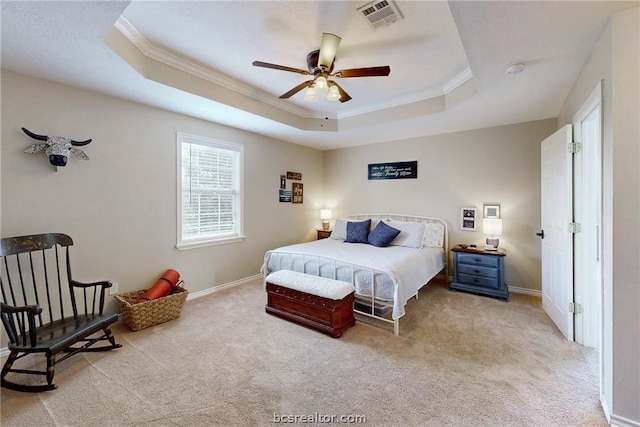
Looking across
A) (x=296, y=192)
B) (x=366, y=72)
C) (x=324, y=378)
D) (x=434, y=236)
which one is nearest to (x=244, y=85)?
(x=366, y=72)

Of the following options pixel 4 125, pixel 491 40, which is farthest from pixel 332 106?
pixel 4 125

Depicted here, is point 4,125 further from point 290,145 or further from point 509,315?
point 509,315

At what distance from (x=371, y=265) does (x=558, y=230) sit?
188 centimetres

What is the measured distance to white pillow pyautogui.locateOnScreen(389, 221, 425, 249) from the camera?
399 centimetres

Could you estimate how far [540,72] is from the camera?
2.37 m

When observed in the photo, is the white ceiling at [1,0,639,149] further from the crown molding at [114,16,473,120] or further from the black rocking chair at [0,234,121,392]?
the black rocking chair at [0,234,121,392]

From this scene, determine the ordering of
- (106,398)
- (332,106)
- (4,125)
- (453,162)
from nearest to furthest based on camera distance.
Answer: (106,398)
(4,125)
(332,106)
(453,162)

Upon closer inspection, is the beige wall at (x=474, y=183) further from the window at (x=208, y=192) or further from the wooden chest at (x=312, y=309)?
the wooden chest at (x=312, y=309)

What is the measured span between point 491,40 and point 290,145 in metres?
3.60

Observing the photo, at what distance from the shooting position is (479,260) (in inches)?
148

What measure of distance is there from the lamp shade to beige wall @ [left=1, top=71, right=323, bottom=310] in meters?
3.58

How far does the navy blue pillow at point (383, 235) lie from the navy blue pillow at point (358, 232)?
124 millimetres

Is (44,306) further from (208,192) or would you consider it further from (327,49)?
(327,49)

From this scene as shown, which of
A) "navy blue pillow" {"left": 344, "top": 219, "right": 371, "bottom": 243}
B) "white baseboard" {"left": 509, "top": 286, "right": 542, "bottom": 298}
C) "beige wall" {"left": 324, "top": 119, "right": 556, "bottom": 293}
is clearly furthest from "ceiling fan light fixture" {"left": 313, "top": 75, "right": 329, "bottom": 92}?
"white baseboard" {"left": 509, "top": 286, "right": 542, "bottom": 298}
